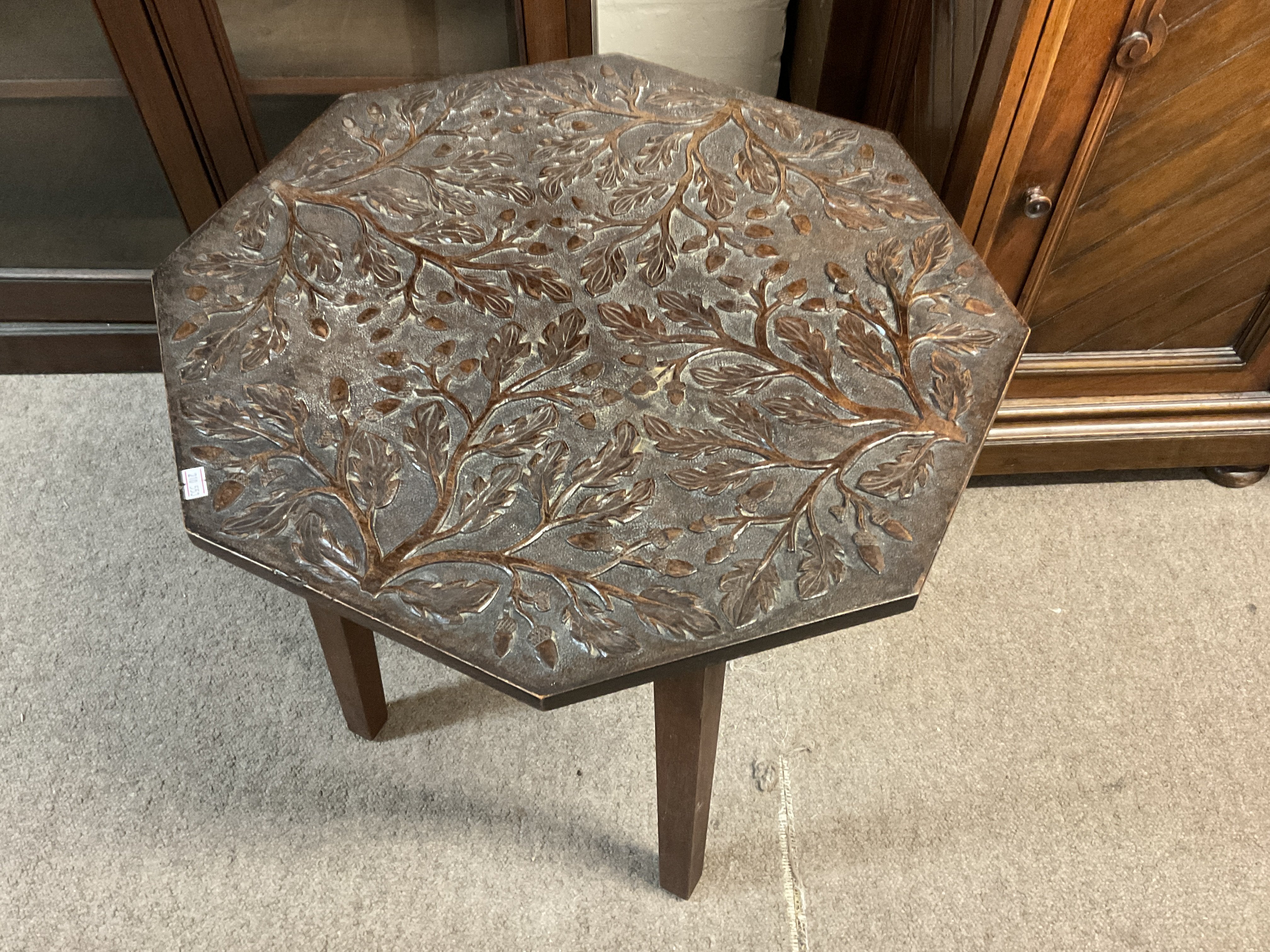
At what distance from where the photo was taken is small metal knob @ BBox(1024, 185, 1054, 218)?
4.57 feet

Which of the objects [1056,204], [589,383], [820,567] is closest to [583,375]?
[589,383]

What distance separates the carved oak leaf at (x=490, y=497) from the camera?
0.91 meters

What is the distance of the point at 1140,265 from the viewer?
1.52 meters

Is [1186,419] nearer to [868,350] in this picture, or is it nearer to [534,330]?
[868,350]

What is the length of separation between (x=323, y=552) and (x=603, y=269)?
0.48 m

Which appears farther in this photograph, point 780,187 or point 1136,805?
point 1136,805

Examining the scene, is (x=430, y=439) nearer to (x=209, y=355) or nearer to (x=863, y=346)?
(x=209, y=355)

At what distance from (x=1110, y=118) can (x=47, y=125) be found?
1.86 metres

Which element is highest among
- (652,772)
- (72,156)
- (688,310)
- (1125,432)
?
(688,310)

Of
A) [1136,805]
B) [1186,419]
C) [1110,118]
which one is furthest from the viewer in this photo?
A: [1186,419]

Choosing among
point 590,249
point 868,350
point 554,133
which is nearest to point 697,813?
point 868,350

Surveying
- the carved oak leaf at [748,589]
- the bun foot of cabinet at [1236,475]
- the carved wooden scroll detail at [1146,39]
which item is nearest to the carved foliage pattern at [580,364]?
the carved oak leaf at [748,589]

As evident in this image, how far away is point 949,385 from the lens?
1018 mm

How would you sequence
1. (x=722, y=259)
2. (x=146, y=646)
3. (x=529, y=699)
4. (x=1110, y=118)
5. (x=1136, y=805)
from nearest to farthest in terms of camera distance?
(x=529, y=699), (x=722, y=259), (x=1110, y=118), (x=1136, y=805), (x=146, y=646)
